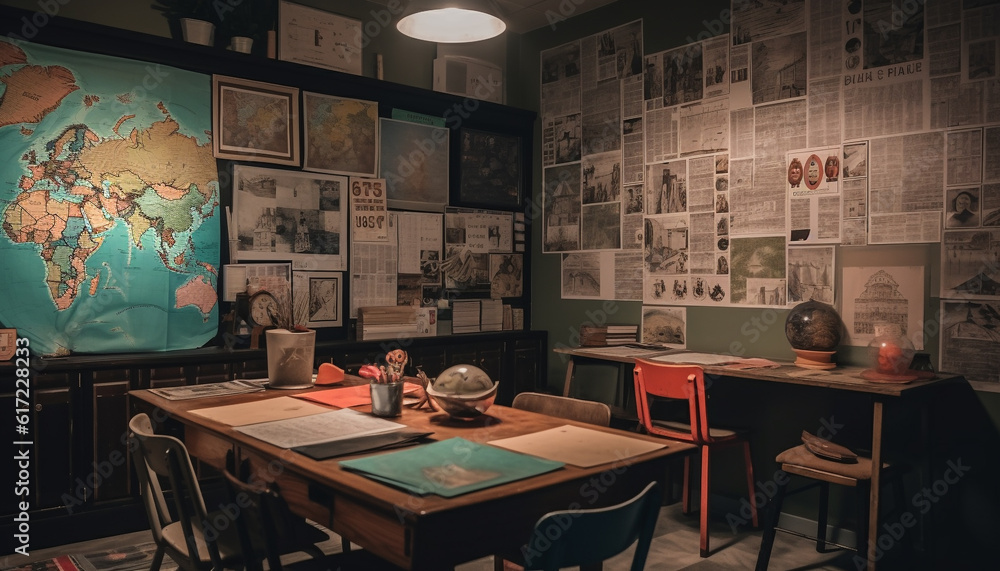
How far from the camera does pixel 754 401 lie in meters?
4.15

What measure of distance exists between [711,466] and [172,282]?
3327 millimetres

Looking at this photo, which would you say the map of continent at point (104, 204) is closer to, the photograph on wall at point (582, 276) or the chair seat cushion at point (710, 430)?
the photograph on wall at point (582, 276)

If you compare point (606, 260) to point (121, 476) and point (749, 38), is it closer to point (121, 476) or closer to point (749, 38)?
point (749, 38)

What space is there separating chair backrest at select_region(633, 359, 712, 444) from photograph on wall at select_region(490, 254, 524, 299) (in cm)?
192

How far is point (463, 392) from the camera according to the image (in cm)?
216

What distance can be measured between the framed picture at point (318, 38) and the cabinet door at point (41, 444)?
226 centimetres

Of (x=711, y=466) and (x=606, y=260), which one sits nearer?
(x=711, y=466)

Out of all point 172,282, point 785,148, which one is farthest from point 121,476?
point 785,148

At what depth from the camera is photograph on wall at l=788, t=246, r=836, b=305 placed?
3.87 metres

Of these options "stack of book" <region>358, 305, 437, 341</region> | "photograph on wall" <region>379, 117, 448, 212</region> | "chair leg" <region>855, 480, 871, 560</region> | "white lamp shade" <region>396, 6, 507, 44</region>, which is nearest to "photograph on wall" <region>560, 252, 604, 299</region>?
"photograph on wall" <region>379, 117, 448, 212</region>

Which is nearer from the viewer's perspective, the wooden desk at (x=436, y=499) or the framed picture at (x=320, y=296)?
the wooden desk at (x=436, y=499)

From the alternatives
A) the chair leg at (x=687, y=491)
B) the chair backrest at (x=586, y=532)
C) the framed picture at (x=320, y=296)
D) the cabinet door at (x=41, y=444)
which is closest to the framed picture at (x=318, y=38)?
the framed picture at (x=320, y=296)

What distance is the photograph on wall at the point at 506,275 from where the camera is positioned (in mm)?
5516

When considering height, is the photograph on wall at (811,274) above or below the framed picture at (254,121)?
below
